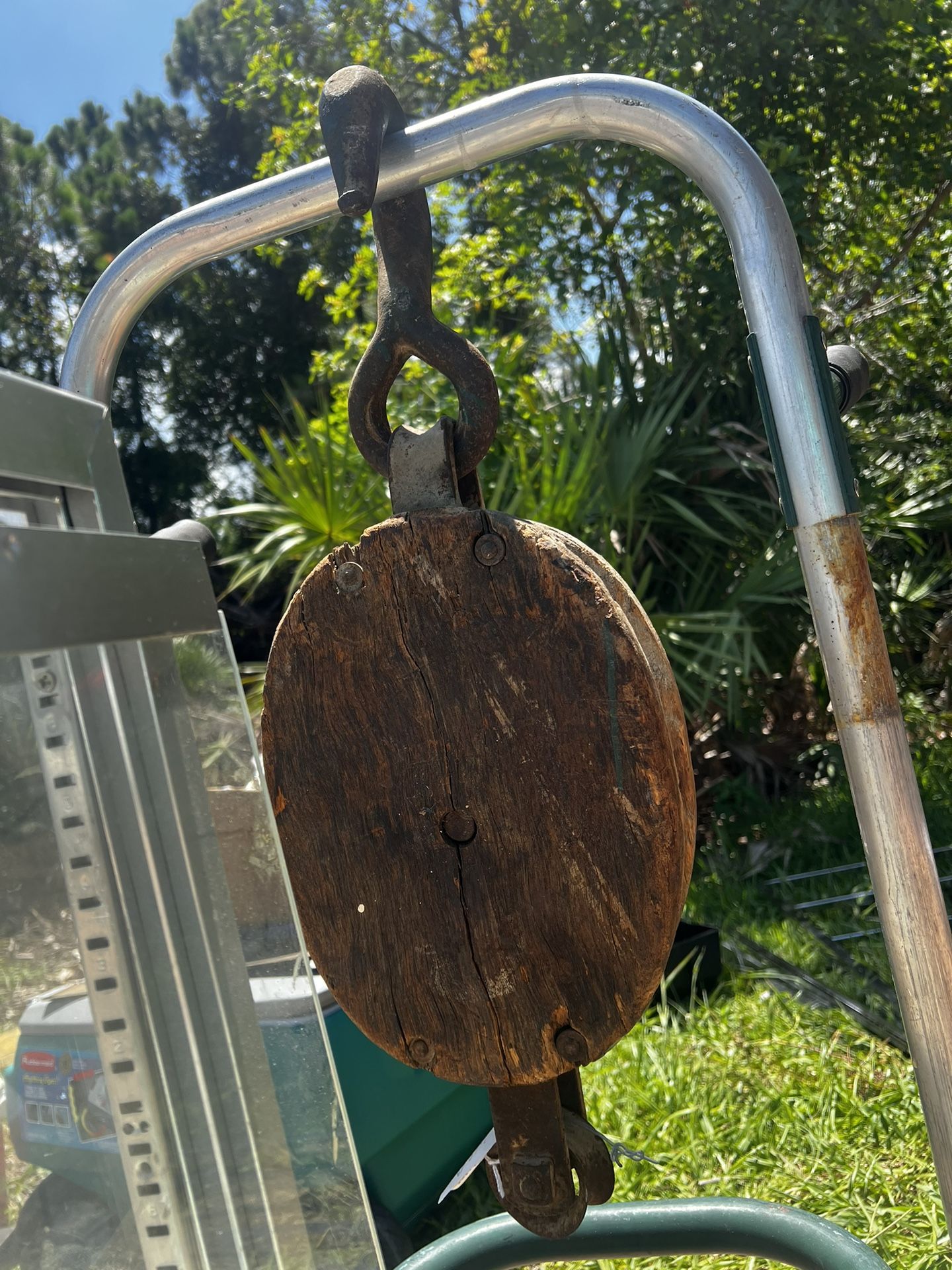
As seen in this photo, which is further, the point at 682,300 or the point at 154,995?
the point at 682,300

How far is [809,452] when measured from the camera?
86 centimetres

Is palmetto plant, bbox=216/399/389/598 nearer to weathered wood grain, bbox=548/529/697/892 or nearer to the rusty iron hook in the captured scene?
the rusty iron hook

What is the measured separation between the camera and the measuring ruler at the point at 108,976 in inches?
30.6

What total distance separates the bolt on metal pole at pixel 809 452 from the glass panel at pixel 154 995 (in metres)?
0.18

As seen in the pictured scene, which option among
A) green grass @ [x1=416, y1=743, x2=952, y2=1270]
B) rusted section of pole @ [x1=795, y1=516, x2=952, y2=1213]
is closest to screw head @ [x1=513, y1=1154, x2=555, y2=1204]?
rusted section of pole @ [x1=795, y1=516, x2=952, y2=1213]

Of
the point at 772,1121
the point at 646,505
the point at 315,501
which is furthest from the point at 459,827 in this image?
the point at 646,505

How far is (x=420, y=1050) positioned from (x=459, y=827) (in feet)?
0.59

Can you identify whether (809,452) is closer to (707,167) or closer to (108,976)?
(707,167)

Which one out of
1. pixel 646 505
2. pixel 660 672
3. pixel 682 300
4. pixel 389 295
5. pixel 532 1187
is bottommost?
pixel 532 1187

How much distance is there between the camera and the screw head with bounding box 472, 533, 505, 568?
0.79 m

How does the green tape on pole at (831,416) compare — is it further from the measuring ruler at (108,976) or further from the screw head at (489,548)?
the measuring ruler at (108,976)

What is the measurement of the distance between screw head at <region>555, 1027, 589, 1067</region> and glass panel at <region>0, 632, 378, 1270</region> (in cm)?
22

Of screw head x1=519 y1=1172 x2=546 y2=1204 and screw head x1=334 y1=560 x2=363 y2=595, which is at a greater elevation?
screw head x1=334 y1=560 x2=363 y2=595

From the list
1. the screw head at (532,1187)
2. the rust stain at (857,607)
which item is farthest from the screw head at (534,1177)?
the rust stain at (857,607)
